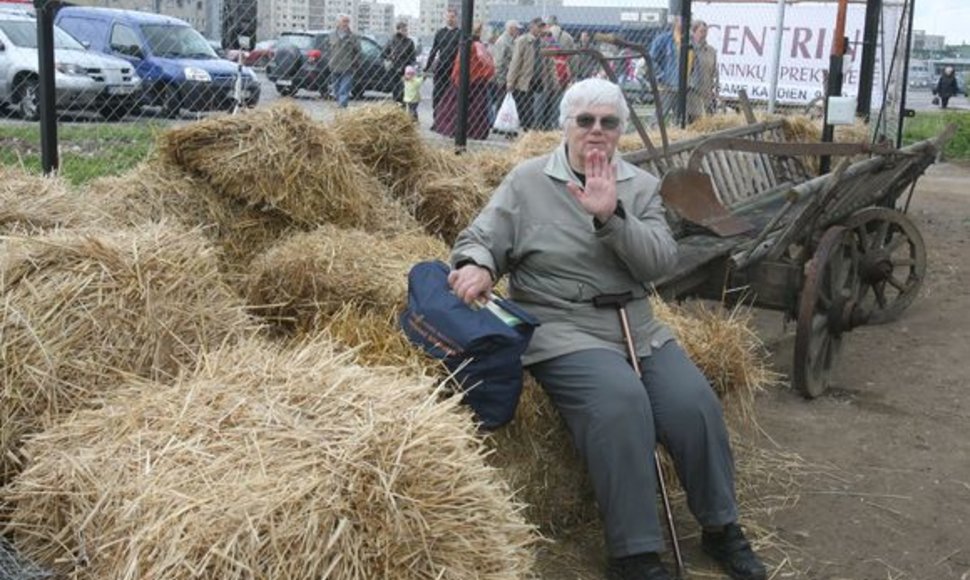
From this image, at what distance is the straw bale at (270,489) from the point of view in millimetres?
2270

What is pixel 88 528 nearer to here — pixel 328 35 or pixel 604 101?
pixel 604 101

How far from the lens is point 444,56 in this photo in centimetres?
847

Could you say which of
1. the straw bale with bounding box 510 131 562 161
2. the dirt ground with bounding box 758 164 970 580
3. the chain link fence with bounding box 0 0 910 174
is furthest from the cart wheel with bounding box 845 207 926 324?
the straw bale with bounding box 510 131 562 161

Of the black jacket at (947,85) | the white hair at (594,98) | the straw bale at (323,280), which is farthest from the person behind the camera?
the black jacket at (947,85)

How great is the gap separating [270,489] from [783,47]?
A: 37.7 feet

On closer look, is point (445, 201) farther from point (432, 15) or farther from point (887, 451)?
point (432, 15)

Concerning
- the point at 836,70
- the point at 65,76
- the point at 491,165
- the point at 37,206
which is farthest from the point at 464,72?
the point at 37,206

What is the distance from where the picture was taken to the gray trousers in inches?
135

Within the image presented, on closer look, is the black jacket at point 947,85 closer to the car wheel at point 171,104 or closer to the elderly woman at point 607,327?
the car wheel at point 171,104

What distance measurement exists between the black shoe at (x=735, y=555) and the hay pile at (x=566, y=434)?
0.45 meters

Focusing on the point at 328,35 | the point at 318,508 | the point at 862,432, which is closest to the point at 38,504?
the point at 318,508

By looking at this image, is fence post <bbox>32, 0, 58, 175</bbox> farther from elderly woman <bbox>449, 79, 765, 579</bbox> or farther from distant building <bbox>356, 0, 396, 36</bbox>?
distant building <bbox>356, 0, 396, 36</bbox>

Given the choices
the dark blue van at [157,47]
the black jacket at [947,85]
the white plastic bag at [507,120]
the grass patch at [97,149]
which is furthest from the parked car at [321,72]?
the black jacket at [947,85]

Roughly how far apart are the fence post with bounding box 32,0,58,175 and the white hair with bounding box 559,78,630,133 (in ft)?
8.31
